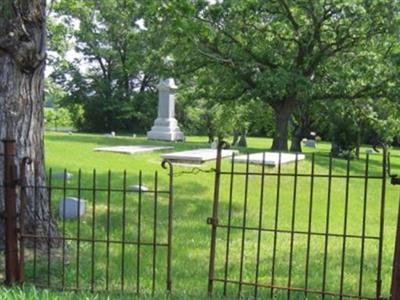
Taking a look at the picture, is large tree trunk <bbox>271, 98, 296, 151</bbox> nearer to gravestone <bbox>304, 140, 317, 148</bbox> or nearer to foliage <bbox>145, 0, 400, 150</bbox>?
foliage <bbox>145, 0, 400, 150</bbox>

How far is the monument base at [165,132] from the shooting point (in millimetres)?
25906

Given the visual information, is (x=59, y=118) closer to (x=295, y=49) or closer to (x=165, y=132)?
(x=165, y=132)

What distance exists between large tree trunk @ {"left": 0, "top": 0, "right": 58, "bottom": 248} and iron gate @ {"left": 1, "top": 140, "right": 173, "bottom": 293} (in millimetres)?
25

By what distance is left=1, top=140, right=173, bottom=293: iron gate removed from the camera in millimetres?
Answer: 5184

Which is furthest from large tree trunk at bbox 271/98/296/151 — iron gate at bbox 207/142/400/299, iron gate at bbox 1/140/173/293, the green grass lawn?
iron gate at bbox 1/140/173/293

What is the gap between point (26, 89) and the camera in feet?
19.9

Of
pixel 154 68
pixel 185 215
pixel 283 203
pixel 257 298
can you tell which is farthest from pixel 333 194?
pixel 154 68

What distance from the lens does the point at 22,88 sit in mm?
6047

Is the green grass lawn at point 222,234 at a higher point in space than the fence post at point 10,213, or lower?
lower

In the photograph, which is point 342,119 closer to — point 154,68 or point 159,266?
point 154,68

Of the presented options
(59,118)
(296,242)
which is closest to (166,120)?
(296,242)

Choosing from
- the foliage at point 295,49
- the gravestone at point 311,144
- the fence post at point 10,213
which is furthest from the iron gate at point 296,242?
the gravestone at point 311,144

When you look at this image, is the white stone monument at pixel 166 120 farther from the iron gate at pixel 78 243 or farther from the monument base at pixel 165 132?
the iron gate at pixel 78 243

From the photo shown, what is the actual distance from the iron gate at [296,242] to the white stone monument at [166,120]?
13648 millimetres
